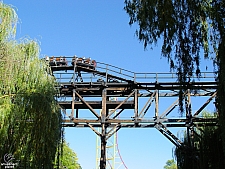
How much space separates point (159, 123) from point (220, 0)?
776cm

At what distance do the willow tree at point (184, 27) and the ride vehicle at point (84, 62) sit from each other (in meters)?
8.28

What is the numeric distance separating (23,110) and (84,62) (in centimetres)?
822

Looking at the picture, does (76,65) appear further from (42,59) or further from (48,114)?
(48,114)

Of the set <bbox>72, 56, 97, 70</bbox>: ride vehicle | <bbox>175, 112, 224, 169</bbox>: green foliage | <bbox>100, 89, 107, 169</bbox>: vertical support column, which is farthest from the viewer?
<bbox>72, 56, 97, 70</bbox>: ride vehicle

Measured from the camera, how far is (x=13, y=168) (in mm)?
6730

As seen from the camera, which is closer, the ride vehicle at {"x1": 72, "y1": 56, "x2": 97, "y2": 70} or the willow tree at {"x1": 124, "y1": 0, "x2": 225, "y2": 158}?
the willow tree at {"x1": 124, "y1": 0, "x2": 225, "y2": 158}

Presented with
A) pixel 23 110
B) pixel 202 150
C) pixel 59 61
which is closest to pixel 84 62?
pixel 59 61

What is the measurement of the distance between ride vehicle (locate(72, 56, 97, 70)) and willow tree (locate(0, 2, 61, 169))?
701 centimetres

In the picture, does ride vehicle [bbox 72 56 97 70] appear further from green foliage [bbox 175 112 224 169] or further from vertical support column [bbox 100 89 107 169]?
green foliage [bbox 175 112 224 169]

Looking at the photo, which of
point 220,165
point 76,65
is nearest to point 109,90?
point 76,65

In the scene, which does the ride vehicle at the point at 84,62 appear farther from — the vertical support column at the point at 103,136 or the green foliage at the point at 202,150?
the green foliage at the point at 202,150

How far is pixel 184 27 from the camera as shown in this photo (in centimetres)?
655

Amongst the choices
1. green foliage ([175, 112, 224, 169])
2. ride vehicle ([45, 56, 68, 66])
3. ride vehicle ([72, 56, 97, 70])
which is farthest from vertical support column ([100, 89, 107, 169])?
green foliage ([175, 112, 224, 169])

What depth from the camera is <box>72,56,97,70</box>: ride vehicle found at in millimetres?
15027
